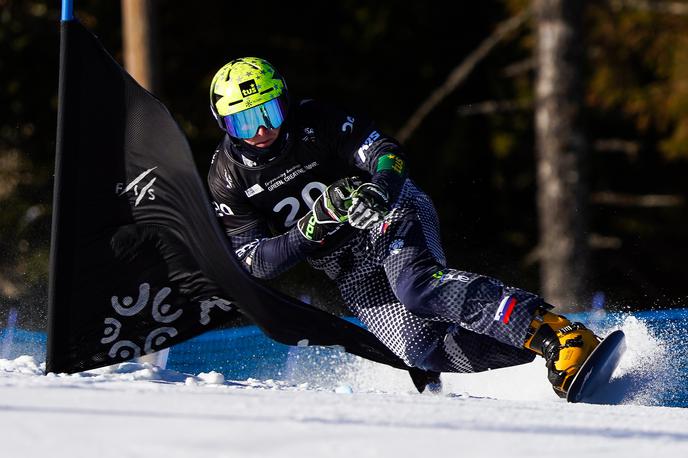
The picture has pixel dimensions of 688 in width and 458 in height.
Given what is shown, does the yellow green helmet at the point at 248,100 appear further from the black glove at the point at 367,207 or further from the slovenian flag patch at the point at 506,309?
the slovenian flag patch at the point at 506,309

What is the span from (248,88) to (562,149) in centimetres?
758

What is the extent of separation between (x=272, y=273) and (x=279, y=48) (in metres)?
10.0

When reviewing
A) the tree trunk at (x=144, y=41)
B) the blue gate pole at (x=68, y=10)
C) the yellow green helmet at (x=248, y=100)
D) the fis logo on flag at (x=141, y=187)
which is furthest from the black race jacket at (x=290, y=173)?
the tree trunk at (x=144, y=41)

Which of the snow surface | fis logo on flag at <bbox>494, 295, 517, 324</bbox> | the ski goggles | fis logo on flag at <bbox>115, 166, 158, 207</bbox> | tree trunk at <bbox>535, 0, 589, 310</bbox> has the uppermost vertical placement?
the ski goggles

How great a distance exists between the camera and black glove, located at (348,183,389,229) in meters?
5.14

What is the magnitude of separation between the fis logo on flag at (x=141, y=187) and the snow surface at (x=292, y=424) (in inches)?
33.9

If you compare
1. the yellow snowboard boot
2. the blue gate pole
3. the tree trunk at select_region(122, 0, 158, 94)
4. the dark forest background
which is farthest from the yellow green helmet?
the dark forest background

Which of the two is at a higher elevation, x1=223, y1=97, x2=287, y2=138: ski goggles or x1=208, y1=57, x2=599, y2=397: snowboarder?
x1=223, y1=97, x2=287, y2=138: ski goggles

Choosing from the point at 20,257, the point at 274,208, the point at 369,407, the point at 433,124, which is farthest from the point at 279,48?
the point at 369,407

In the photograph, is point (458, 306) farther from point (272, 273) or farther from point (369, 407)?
point (369, 407)

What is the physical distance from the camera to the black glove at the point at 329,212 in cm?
523

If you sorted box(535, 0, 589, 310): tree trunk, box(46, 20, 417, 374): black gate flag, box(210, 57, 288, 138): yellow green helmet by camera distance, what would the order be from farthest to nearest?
box(535, 0, 589, 310): tree trunk < box(210, 57, 288, 138): yellow green helmet < box(46, 20, 417, 374): black gate flag

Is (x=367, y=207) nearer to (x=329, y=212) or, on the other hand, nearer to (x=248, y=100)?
(x=329, y=212)

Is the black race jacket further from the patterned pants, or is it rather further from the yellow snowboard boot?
the yellow snowboard boot
